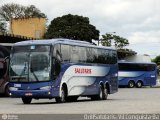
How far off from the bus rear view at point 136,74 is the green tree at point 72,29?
104 feet

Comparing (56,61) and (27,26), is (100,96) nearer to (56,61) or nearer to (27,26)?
(56,61)

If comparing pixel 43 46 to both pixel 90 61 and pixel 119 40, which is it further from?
pixel 119 40

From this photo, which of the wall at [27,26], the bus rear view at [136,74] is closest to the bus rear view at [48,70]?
the bus rear view at [136,74]

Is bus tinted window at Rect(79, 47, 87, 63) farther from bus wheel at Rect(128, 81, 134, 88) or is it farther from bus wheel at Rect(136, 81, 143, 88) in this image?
bus wheel at Rect(136, 81, 143, 88)

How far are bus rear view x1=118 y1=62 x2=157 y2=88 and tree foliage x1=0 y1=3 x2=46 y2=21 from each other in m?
45.1

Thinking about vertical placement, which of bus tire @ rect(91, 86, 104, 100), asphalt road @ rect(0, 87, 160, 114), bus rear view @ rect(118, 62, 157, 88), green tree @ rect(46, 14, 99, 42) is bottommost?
asphalt road @ rect(0, 87, 160, 114)

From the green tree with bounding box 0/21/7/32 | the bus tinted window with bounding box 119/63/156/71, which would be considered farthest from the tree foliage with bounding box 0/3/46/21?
the bus tinted window with bounding box 119/63/156/71

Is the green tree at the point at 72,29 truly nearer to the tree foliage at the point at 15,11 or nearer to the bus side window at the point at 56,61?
the tree foliage at the point at 15,11

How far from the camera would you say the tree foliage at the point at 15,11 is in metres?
108

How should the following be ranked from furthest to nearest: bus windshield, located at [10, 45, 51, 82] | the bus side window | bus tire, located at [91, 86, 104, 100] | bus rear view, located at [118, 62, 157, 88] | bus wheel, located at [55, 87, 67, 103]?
bus rear view, located at [118, 62, 157, 88]
bus tire, located at [91, 86, 104, 100]
bus wheel, located at [55, 87, 67, 103]
the bus side window
bus windshield, located at [10, 45, 51, 82]

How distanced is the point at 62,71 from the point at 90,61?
3757 mm

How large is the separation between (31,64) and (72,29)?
73466mm

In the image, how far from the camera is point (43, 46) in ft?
88.2

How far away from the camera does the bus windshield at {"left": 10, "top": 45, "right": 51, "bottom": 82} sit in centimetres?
2642
